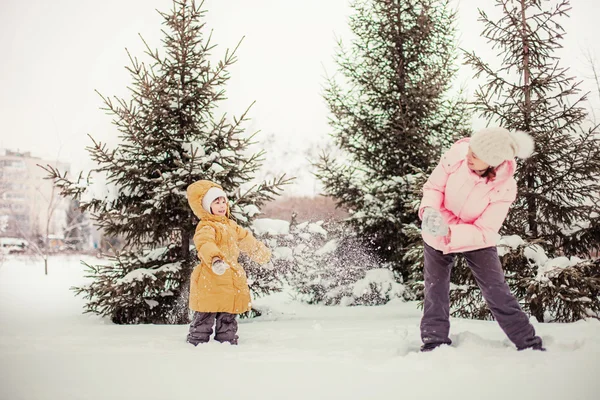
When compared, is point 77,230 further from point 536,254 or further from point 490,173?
point 490,173

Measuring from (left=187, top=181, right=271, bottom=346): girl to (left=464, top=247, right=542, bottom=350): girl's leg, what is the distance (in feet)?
5.38

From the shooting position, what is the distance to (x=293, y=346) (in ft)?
10.5

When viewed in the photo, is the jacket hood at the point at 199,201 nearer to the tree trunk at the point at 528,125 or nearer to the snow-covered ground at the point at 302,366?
the snow-covered ground at the point at 302,366

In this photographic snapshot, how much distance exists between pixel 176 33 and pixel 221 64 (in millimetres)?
656

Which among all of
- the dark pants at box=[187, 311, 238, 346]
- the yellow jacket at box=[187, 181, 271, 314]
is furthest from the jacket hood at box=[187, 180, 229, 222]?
the dark pants at box=[187, 311, 238, 346]

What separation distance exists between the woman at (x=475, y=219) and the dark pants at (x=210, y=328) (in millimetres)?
1464

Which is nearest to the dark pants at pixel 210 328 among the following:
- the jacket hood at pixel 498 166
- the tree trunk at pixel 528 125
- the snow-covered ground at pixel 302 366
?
the snow-covered ground at pixel 302 366

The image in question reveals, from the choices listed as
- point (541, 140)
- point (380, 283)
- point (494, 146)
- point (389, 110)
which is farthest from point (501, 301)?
point (389, 110)

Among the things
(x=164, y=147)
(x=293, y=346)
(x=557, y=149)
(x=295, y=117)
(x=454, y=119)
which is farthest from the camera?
(x=295, y=117)

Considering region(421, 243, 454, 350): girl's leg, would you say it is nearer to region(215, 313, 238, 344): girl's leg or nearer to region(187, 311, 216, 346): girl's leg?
region(215, 313, 238, 344): girl's leg

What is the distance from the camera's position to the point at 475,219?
2.81 meters

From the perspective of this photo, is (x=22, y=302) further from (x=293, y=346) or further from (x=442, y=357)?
(x=442, y=357)

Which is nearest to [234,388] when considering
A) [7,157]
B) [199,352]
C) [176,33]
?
[199,352]

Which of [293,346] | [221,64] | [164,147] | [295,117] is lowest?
[293,346]
